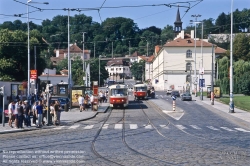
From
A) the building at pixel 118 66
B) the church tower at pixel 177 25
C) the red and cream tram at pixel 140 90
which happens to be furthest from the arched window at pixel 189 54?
the building at pixel 118 66

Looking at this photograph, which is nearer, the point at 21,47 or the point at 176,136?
the point at 176,136

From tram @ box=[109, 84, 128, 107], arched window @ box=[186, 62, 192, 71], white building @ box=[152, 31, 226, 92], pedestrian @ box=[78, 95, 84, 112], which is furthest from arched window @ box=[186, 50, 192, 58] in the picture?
pedestrian @ box=[78, 95, 84, 112]

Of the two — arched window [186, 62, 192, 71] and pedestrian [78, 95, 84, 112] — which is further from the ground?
arched window [186, 62, 192, 71]

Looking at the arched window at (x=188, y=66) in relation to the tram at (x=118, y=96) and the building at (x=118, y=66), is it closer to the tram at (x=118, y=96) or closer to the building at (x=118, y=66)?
the tram at (x=118, y=96)

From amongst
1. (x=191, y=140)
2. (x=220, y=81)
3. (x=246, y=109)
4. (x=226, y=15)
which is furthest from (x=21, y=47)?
(x=226, y=15)

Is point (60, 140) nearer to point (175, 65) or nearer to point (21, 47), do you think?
point (21, 47)

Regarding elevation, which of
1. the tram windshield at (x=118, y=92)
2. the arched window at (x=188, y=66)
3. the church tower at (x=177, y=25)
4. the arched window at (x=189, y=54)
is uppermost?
the church tower at (x=177, y=25)

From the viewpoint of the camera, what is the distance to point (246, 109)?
50688mm

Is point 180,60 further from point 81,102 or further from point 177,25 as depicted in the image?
point 81,102

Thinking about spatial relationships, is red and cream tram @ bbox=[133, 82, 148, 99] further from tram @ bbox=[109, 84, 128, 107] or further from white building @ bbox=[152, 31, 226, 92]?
white building @ bbox=[152, 31, 226, 92]

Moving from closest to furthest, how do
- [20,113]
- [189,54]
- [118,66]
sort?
1. [20,113]
2. [189,54]
3. [118,66]

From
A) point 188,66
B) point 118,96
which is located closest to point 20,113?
point 118,96

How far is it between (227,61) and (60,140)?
8402 cm

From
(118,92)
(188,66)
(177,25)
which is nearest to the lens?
(118,92)
